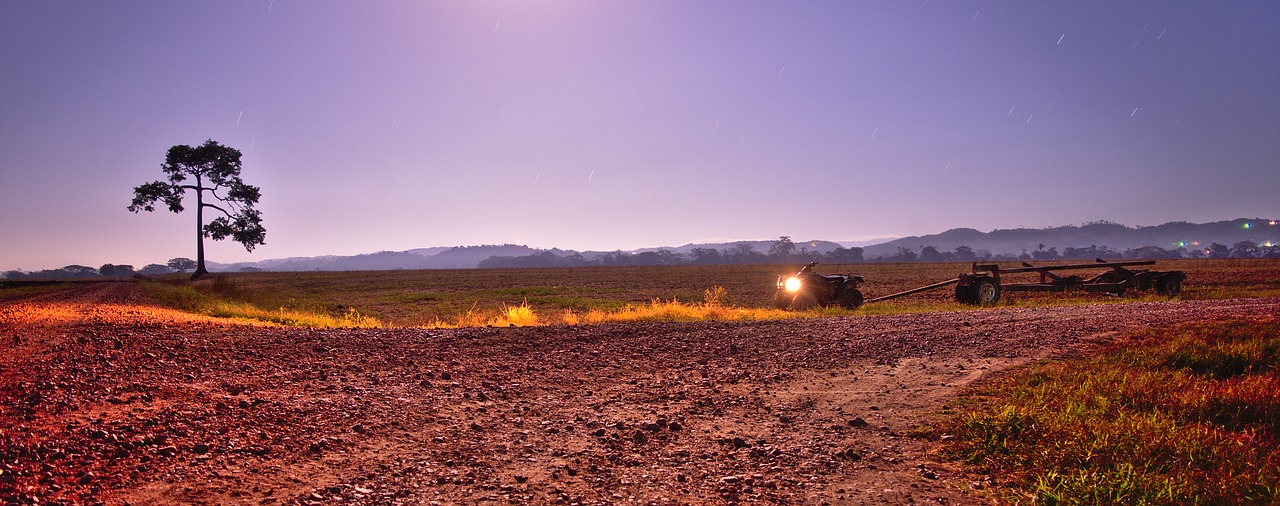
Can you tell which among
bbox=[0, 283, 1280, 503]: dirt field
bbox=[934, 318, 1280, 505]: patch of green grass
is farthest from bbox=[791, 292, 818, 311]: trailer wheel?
bbox=[934, 318, 1280, 505]: patch of green grass

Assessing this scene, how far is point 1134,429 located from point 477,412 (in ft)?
19.0

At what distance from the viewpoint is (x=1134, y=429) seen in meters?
4.59

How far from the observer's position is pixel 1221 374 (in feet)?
21.8

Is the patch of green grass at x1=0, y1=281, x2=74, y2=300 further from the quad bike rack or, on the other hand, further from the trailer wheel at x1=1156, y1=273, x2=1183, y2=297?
the trailer wheel at x1=1156, y1=273, x2=1183, y2=297

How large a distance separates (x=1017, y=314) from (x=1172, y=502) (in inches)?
378

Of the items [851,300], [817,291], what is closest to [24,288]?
[817,291]

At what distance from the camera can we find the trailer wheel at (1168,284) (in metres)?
20.4

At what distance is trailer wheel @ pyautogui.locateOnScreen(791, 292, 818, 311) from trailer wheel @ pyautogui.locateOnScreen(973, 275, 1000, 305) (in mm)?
6082

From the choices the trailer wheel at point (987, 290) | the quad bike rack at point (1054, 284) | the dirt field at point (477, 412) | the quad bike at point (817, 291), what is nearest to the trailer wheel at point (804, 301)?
the quad bike at point (817, 291)

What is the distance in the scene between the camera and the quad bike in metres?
18.0

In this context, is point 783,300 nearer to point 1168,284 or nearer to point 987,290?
point 987,290

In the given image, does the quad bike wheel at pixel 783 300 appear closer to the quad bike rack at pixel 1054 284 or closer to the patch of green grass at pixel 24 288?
the quad bike rack at pixel 1054 284

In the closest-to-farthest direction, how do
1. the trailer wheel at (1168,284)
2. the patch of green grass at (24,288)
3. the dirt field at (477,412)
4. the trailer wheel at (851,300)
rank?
1. the dirt field at (477,412)
2. the trailer wheel at (851,300)
3. the trailer wheel at (1168,284)
4. the patch of green grass at (24,288)

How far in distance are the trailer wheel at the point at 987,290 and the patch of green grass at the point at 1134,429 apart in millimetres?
12629
